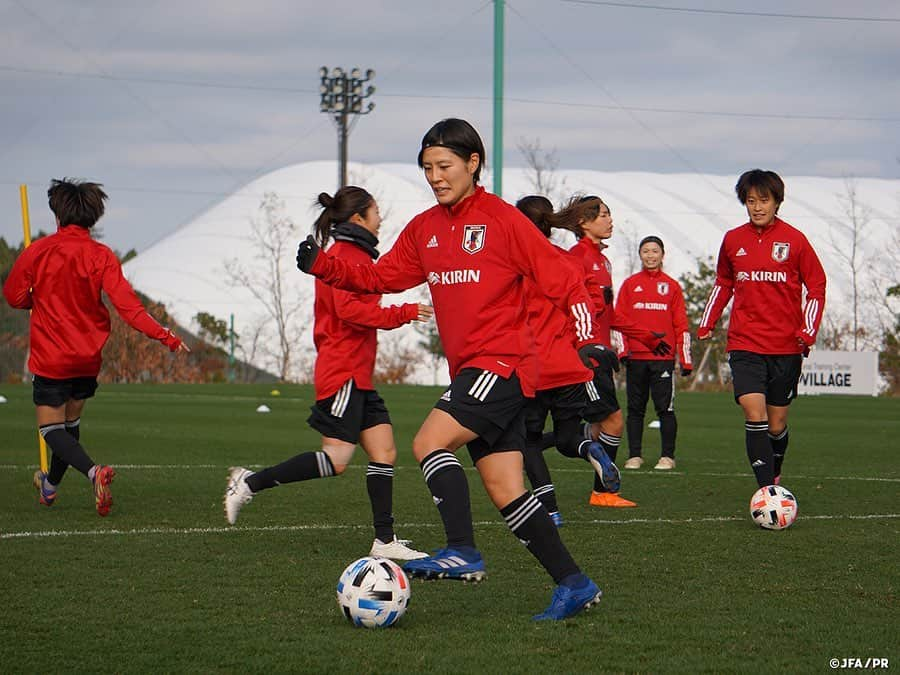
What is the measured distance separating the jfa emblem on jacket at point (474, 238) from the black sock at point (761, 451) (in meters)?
3.82

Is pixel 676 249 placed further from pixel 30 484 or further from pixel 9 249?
pixel 30 484

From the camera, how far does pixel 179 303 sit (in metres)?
46.2

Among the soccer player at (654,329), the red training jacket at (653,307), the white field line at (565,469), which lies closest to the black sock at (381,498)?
the white field line at (565,469)

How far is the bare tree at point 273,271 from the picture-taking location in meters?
44.2

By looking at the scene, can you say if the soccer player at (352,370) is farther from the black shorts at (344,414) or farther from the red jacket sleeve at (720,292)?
the red jacket sleeve at (720,292)

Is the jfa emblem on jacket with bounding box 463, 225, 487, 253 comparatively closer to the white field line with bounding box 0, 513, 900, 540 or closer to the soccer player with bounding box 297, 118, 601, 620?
the soccer player with bounding box 297, 118, 601, 620

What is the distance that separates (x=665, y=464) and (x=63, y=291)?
585 cm

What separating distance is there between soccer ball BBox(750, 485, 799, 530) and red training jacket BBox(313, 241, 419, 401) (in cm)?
237

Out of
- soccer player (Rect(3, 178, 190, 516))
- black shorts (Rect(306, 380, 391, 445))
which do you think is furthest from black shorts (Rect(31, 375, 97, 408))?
black shorts (Rect(306, 380, 391, 445))

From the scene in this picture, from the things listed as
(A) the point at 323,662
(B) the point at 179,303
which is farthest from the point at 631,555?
(B) the point at 179,303

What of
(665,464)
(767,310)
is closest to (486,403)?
(767,310)

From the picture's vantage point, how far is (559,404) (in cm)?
704

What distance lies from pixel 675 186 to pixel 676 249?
7.04 m

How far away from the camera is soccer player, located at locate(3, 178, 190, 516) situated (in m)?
7.62
